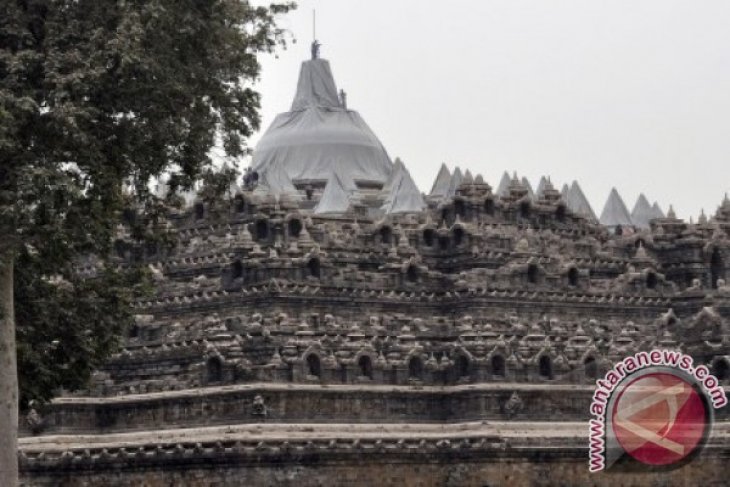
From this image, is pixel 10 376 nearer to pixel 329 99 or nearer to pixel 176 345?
pixel 176 345

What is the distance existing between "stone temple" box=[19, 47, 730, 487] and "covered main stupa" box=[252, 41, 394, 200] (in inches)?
202

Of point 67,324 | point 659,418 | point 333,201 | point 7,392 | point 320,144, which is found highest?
point 320,144

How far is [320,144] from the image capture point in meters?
98.4

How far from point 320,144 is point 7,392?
161 ft

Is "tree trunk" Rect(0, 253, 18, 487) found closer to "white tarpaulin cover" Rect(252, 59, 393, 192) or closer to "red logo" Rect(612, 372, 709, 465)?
"red logo" Rect(612, 372, 709, 465)

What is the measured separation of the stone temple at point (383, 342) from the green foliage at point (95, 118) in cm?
1721

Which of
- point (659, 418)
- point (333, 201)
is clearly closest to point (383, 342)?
point (659, 418)

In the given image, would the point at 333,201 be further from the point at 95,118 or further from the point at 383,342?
the point at 95,118

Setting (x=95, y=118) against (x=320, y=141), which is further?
(x=320, y=141)

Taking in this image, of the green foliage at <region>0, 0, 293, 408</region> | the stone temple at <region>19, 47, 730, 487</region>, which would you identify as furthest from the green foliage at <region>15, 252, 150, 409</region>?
the stone temple at <region>19, 47, 730, 487</region>

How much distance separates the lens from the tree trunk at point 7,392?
49.8 meters

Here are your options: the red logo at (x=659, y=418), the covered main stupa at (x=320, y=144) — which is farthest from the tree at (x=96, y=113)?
the covered main stupa at (x=320, y=144)

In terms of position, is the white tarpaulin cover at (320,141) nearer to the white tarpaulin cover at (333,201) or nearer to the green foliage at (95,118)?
the white tarpaulin cover at (333,201)

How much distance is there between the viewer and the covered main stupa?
9788cm
